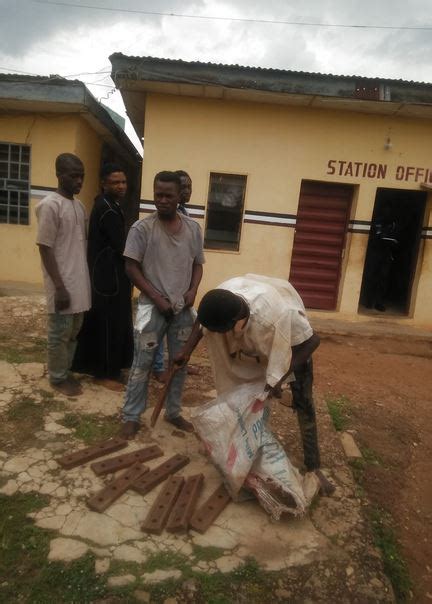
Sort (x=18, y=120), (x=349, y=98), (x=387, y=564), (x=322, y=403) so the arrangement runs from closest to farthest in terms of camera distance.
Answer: (x=387, y=564)
(x=322, y=403)
(x=349, y=98)
(x=18, y=120)

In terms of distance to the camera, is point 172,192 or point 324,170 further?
point 324,170

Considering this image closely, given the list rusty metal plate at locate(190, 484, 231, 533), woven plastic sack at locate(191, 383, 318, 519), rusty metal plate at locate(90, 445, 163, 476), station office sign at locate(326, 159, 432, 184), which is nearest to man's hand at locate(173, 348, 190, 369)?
woven plastic sack at locate(191, 383, 318, 519)

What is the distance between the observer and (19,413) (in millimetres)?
3223

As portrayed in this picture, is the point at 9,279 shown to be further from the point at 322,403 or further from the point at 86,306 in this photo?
the point at 322,403

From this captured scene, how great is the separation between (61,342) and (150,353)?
2.93 feet

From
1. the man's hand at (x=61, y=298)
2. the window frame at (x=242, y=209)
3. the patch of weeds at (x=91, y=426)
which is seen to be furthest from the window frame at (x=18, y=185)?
the patch of weeds at (x=91, y=426)

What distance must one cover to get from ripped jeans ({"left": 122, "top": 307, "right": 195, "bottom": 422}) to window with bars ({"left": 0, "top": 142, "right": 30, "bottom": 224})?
613cm

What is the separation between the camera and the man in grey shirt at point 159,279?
9.45 feet

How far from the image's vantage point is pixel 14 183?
7.98 meters

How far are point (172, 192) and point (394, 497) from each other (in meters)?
2.47

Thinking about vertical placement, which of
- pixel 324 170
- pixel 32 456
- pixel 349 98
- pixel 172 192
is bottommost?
pixel 32 456

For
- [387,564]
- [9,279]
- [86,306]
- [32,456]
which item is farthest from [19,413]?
[9,279]

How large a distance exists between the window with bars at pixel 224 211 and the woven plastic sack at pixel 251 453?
519 cm

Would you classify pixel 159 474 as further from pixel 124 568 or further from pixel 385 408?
pixel 385 408
